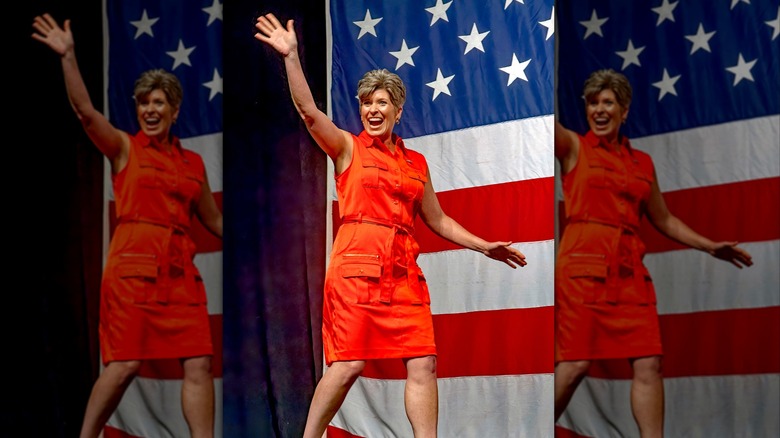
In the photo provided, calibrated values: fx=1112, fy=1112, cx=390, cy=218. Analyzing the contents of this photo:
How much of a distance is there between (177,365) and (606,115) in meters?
2.27

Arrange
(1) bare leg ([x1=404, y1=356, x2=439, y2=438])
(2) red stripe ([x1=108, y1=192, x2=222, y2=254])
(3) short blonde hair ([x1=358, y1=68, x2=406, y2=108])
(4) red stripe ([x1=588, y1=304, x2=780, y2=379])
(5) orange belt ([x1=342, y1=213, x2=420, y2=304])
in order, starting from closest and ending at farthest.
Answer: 1. (1) bare leg ([x1=404, y1=356, x2=439, y2=438])
2. (5) orange belt ([x1=342, y1=213, x2=420, y2=304])
3. (4) red stripe ([x1=588, y1=304, x2=780, y2=379])
4. (3) short blonde hair ([x1=358, y1=68, x2=406, y2=108])
5. (2) red stripe ([x1=108, y1=192, x2=222, y2=254])

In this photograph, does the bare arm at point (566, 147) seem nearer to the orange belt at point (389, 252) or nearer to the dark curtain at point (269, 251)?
the orange belt at point (389, 252)

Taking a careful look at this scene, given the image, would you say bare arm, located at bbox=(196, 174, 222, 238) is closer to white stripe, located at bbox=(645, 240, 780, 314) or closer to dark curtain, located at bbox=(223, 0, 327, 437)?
dark curtain, located at bbox=(223, 0, 327, 437)

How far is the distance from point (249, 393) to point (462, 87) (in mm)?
1662

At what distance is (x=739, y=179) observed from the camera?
4828mm

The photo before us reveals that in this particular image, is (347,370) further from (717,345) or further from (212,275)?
(717,345)

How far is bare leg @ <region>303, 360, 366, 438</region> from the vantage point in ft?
15.1

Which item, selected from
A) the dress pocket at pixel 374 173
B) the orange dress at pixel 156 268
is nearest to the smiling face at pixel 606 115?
the dress pocket at pixel 374 173

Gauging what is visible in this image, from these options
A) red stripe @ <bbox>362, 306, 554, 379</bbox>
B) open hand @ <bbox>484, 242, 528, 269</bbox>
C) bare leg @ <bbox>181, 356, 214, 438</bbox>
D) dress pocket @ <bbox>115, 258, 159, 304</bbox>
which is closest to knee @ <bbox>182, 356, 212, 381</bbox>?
bare leg @ <bbox>181, 356, 214, 438</bbox>

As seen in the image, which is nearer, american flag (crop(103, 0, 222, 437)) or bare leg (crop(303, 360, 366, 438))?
bare leg (crop(303, 360, 366, 438))

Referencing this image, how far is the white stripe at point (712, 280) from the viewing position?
476 centimetres

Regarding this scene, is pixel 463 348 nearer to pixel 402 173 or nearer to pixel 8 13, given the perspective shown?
pixel 402 173

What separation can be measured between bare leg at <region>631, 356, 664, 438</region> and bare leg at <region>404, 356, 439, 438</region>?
3.00 feet

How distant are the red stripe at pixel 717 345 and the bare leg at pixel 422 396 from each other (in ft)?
2.64
